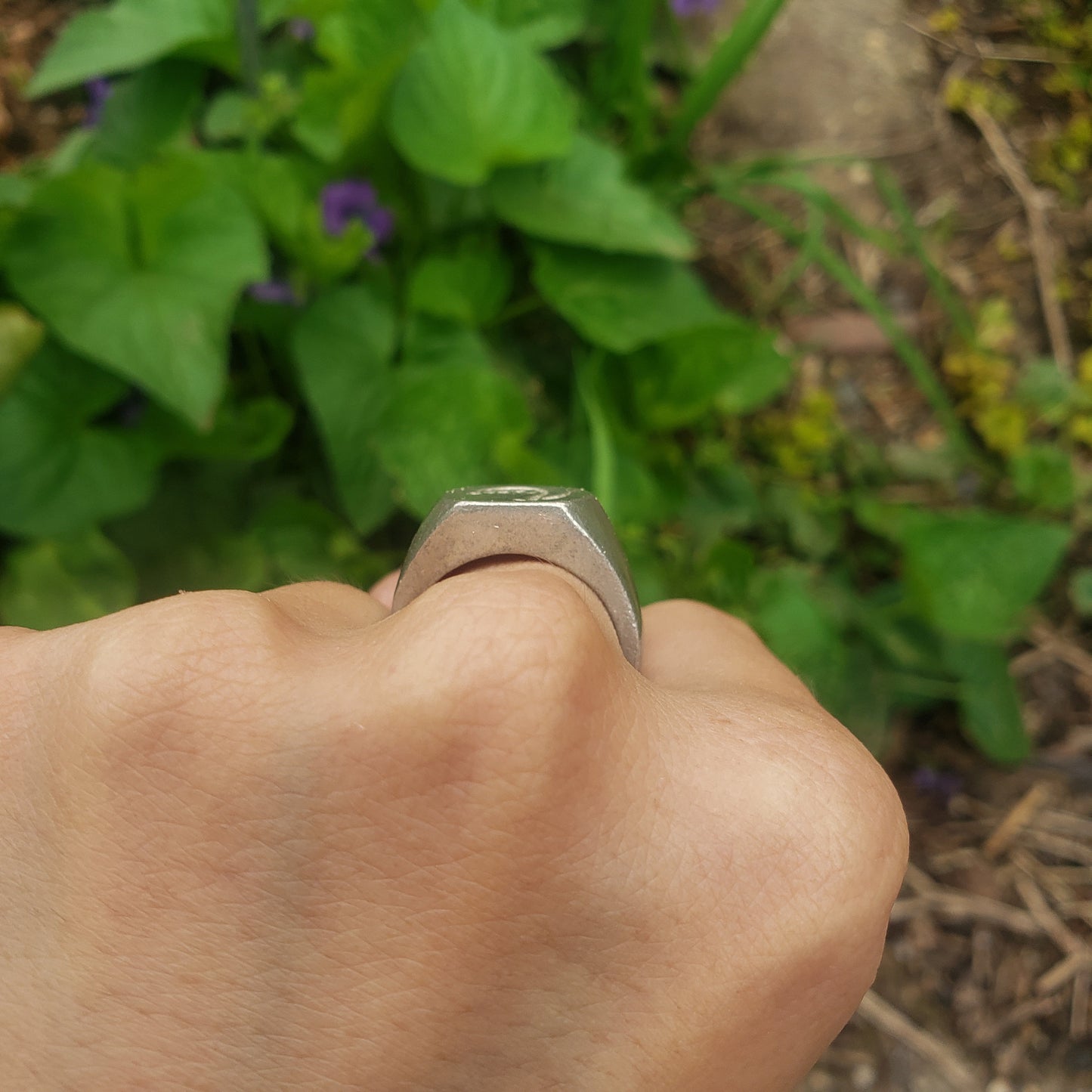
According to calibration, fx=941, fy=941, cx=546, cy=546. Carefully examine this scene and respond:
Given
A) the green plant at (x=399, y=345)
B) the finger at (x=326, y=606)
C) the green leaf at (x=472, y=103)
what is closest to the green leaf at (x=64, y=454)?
the green plant at (x=399, y=345)

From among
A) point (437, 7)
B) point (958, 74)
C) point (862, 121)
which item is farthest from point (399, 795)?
point (958, 74)

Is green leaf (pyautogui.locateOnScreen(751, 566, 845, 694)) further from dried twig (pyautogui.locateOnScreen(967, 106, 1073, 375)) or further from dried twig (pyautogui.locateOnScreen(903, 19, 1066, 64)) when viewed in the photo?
dried twig (pyautogui.locateOnScreen(903, 19, 1066, 64))

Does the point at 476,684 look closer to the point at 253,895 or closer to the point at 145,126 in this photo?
the point at 253,895

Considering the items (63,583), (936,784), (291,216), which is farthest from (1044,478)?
(63,583)

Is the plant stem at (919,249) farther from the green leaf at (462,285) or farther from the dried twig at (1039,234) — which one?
the green leaf at (462,285)

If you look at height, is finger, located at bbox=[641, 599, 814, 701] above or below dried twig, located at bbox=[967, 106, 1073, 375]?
above

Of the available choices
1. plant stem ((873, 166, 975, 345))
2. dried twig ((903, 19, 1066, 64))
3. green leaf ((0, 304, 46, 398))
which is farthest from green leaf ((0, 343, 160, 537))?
dried twig ((903, 19, 1066, 64))
